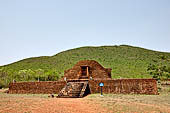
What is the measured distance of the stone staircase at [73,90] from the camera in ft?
53.7

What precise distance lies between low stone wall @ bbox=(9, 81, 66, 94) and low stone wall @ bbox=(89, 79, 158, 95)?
400 cm

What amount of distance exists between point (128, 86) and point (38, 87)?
10674 millimetres

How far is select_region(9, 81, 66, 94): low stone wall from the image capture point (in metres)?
19.5

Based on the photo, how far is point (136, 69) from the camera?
43844mm

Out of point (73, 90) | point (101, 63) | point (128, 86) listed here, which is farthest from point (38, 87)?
point (101, 63)

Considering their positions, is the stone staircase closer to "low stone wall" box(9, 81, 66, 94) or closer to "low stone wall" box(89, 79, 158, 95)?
"low stone wall" box(89, 79, 158, 95)

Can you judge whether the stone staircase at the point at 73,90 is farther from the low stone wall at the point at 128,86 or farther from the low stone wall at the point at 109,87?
the low stone wall at the point at 128,86

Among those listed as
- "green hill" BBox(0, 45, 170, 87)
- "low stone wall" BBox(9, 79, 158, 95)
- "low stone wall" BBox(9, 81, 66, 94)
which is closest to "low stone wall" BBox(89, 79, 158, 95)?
"low stone wall" BBox(9, 79, 158, 95)

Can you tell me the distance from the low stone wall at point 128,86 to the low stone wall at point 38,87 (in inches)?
158

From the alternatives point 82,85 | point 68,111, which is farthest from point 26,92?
point 68,111

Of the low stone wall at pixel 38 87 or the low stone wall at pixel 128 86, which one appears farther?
the low stone wall at pixel 38 87

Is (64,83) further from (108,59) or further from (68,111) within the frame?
(108,59)

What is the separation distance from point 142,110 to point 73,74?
1509 cm

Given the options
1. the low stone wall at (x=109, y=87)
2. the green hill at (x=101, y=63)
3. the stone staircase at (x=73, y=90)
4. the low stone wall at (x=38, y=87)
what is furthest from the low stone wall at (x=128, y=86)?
the green hill at (x=101, y=63)
